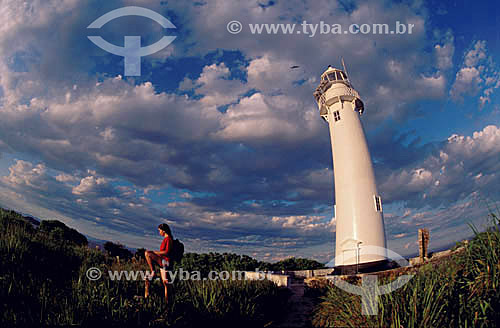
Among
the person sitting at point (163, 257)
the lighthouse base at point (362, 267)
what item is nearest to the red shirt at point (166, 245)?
the person sitting at point (163, 257)

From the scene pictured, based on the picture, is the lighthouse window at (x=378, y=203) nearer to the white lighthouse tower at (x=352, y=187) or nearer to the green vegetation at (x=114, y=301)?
the white lighthouse tower at (x=352, y=187)

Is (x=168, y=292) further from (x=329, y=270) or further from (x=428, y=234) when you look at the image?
(x=428, y=234)

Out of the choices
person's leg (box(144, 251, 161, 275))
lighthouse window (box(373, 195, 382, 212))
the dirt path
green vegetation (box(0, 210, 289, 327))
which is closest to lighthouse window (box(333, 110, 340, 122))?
A: lighthouse window (box(373, 195, 382, 212))

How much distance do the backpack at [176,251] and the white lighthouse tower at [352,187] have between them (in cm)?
1423

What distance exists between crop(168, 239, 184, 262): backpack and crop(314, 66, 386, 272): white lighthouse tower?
14.2 meters

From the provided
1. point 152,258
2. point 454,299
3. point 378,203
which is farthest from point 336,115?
point 152,258

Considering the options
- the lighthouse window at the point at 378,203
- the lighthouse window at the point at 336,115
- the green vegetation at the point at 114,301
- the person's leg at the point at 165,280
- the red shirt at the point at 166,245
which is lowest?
the green vegetation at the point at 114,301

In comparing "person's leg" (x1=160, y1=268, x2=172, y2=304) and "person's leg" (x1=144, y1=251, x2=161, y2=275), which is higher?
"person's leg" (x1=144, y1=251, x2=161, y2=275)

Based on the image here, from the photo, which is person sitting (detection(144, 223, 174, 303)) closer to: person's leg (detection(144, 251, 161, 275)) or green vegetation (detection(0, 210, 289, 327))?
person's leg (detection(144, 251, 161, 275))

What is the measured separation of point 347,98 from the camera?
2248 cm

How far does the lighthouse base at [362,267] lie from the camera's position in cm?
1794

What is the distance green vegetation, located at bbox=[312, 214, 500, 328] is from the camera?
5.58 meters

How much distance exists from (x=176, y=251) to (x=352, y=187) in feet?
50.7

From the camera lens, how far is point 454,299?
6020mm
